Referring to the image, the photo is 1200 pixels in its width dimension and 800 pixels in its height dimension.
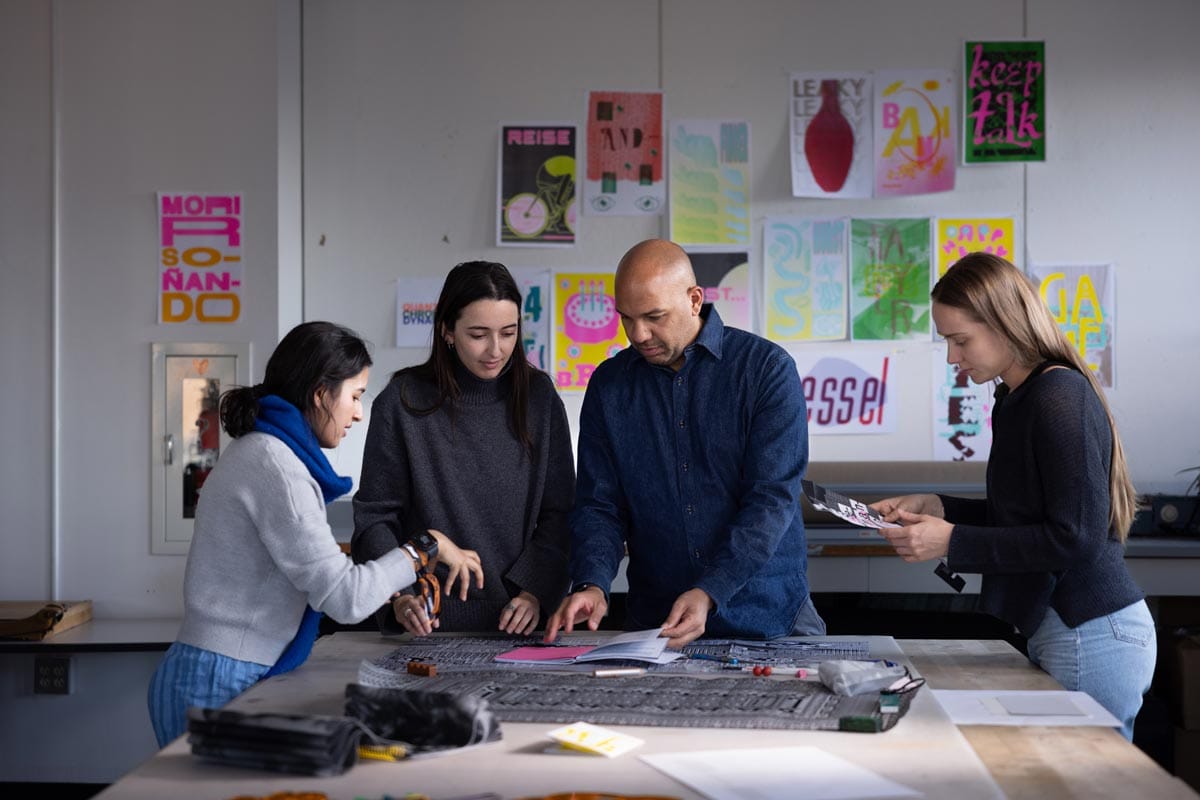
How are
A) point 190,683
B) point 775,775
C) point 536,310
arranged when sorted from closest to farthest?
1. point 775,775
2. point 190,683
3. point 536,310

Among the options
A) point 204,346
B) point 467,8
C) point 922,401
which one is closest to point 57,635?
point 204,346

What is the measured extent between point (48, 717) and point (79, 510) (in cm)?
63

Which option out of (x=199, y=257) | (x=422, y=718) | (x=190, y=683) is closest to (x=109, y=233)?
(x=199, y=257)

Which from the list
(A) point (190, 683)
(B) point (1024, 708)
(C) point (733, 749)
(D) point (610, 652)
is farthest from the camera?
(D) point (610, 652)

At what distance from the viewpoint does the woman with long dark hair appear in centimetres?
228

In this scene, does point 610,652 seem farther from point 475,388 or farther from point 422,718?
point 475,388

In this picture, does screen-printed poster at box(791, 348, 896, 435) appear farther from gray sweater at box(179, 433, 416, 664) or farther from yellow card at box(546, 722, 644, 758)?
yellow card at box(546, 722, 644, 758)

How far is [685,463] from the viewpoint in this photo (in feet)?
7.47

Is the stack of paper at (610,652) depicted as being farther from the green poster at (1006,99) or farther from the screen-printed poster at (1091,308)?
the green poster at (1006,99)

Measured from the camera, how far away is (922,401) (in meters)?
3.92

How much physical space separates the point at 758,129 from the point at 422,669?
2.58m

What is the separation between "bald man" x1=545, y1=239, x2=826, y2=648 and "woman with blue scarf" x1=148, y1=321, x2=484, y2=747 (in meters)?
0.44

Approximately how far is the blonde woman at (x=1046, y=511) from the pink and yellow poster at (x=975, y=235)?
1937 millimetres

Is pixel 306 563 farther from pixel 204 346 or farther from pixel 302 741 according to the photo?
pixel 204 346
